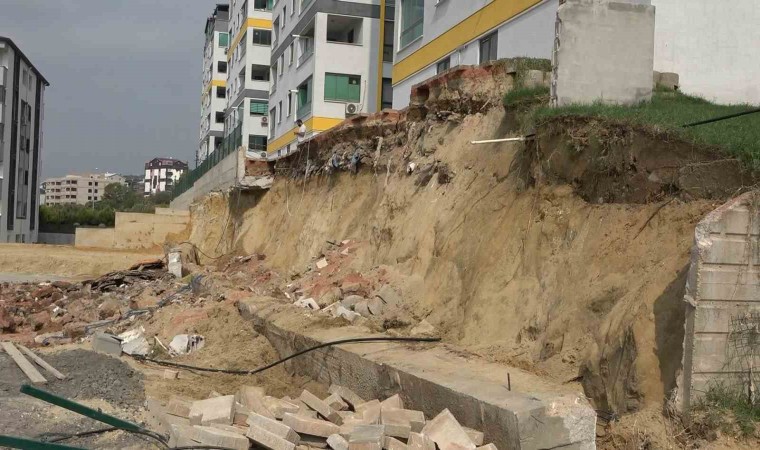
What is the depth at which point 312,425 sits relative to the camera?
681 cm

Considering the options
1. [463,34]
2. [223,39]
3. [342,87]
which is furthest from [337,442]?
[223,39]

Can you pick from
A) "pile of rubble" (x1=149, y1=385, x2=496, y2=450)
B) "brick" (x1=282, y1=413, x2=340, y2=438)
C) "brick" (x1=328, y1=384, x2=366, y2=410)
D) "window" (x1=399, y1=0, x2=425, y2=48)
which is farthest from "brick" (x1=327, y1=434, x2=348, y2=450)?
"window" (x1=399, y1=0, x2=425, y2=48)

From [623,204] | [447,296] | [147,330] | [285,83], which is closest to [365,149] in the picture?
[147,330]

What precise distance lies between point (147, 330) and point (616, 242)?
1042 cm

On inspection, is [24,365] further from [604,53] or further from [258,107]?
[258,107]

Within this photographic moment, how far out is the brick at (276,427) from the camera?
21.5ft

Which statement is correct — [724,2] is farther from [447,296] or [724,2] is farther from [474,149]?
[447,296]

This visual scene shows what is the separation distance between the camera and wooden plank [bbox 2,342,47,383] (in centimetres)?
1005

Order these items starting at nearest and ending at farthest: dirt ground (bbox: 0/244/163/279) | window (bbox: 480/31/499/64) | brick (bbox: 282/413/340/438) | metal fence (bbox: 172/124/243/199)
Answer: brick (bbox: 282/413/340/438) < window (bbox: 480/31/499/64) < dirt ground (bbox: 0/244/163/279) < metal fence (bbox: 172/124/243/199)

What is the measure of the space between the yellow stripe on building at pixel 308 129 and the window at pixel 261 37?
13904mm

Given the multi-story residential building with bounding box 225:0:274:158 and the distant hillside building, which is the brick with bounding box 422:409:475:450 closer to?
the multi-story residential building with bounding box 225:0:274:158

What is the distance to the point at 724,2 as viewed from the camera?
14.3m

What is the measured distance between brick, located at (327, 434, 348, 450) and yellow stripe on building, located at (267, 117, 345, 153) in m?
22.0

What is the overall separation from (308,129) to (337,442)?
86.8 feet
